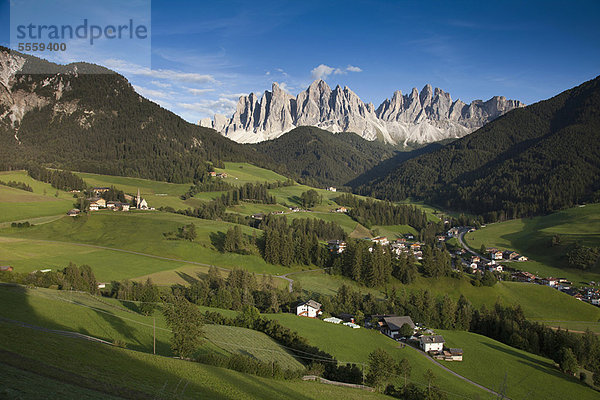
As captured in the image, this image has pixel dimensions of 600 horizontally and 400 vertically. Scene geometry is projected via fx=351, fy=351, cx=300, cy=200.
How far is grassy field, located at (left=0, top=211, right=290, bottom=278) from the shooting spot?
8388cm

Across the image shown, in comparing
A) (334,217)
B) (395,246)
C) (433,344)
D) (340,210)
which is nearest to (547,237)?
(395,246)

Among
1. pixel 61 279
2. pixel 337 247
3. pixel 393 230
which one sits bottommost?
pixel 393 230

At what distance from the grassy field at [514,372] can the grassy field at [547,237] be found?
179ft

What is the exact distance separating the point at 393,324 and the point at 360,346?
11.8 m

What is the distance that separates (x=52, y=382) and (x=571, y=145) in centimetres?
24602

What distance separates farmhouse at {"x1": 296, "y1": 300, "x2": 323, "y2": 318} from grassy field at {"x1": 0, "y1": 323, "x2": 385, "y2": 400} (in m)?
34.0

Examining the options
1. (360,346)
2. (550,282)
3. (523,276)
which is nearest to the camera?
(360,346)

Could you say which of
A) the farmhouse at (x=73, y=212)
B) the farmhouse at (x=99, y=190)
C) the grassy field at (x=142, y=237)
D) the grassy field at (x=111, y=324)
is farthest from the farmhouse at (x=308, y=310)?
the farmhouse at (x=99, y=190)

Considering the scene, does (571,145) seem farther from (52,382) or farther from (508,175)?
(52,382)

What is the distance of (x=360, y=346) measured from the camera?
154 ft

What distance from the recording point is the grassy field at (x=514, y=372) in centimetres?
4072

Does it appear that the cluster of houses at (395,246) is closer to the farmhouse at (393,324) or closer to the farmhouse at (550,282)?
the farmhouse at (550,282)

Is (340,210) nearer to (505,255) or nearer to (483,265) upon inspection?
(505,255)

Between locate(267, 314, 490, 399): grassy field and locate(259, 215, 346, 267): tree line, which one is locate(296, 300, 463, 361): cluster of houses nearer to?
locate(267, 314, 490, 399): grassy field
